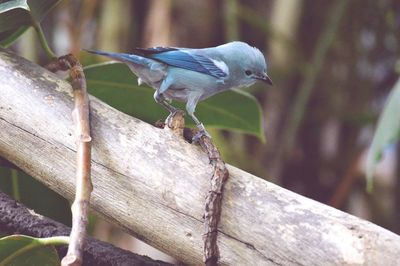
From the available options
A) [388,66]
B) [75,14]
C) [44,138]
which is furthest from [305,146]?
[44,138]

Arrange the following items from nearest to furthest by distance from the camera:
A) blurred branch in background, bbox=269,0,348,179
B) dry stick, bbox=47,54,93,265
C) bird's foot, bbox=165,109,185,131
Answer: dry stick, bbox=47,54,93,265, bird's foot, bbox=165,109,185,131, blurred branch in background, bbox=269,0,348,179

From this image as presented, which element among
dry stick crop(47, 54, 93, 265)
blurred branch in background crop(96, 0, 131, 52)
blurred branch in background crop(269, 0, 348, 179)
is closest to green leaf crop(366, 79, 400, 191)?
dry stick crop(47, 54, 93, 265)

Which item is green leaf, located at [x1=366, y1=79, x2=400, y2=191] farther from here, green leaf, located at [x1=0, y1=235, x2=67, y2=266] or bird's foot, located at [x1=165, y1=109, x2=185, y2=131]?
green leaf, located at [x1=0, y1=235, x2=67, y2=266]

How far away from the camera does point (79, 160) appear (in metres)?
1.03

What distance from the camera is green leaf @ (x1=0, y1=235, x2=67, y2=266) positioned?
3.39ft

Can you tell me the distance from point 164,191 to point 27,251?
23 centimetres

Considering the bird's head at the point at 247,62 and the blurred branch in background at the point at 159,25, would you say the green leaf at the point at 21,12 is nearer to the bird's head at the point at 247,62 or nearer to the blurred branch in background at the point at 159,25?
the bird's head at the point at 247,62

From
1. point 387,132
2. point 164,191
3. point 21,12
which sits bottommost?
point 387,132

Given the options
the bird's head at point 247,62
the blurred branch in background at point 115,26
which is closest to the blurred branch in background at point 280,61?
the blurred branch in background at point 115,26

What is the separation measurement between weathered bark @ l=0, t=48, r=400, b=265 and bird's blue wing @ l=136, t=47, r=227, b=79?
168 mm

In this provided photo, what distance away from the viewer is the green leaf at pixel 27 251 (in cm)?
103

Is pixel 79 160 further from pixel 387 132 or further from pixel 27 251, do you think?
pixel 387 132

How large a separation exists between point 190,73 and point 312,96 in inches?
72.7

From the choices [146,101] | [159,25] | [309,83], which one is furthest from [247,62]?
[159,25]
